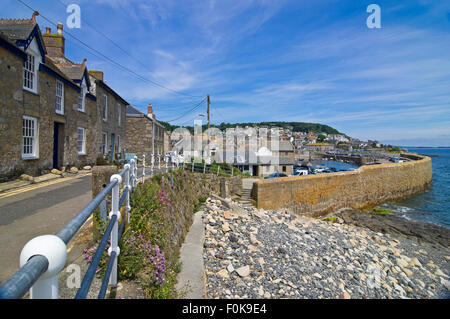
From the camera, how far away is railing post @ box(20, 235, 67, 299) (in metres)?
0.93

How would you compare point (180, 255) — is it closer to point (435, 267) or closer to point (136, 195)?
point (136, 195)

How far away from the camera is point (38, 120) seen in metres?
10.3

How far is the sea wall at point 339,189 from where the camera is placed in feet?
56.1

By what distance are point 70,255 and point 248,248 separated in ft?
20.6

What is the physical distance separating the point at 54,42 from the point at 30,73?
6663 millimetres

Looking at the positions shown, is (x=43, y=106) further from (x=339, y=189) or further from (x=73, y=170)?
(x=339, y=189)

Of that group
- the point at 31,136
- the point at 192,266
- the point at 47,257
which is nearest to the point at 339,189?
the point at 192,266

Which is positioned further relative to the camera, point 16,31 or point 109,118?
point 109,118

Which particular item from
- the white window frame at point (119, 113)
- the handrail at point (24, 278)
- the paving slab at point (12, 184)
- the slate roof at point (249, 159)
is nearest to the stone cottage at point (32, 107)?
the paving slab at point (12, 184)

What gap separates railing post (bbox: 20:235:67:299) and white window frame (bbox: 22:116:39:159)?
431 inches

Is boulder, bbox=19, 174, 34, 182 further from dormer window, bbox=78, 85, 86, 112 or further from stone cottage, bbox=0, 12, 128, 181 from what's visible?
dormer window, bbox=78, 85, 86, 112

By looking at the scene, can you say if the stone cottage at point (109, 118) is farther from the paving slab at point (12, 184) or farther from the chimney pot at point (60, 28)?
the paving slab at point (12, 184)

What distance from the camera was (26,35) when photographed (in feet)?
30.5

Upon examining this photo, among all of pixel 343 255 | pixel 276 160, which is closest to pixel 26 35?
A: pixel 343 255
